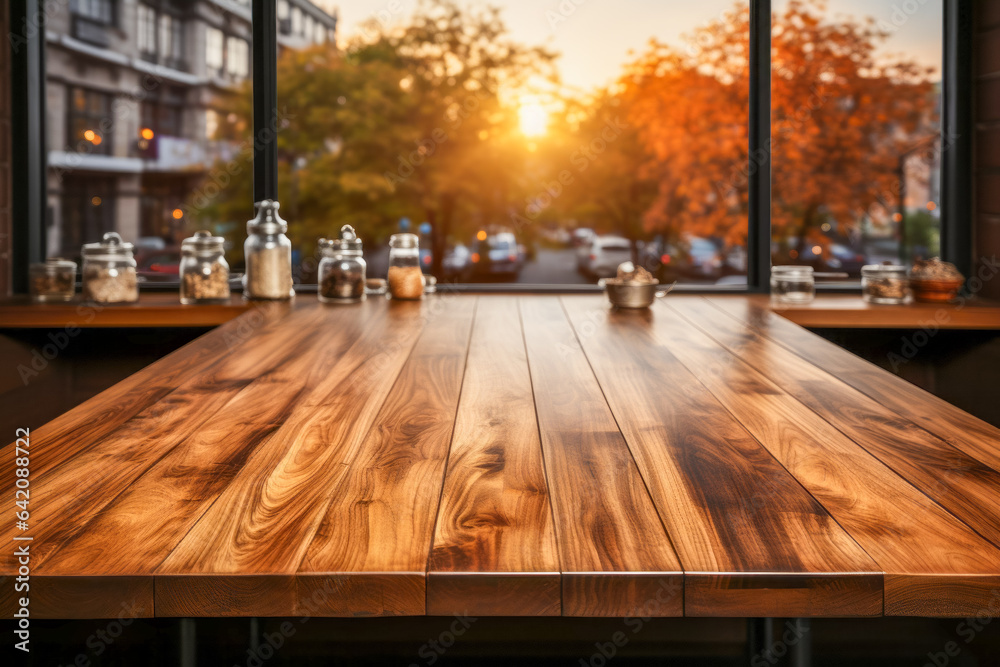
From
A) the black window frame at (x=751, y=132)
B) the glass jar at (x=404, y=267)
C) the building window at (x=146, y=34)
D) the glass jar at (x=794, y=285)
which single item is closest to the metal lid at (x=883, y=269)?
the glass jar at (x=794, y=285)

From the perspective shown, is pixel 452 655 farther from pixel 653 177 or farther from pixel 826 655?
pixel 653 177

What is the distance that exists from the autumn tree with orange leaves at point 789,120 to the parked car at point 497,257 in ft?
2.19

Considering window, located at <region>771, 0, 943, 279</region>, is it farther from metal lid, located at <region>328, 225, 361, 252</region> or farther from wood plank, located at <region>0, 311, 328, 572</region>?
wood plank, located at <region>0, 311, 328, 572</region>

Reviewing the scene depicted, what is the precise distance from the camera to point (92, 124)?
3.00 meters

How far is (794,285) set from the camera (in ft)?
8.45

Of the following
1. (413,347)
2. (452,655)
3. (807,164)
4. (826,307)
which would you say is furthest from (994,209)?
(452,655)

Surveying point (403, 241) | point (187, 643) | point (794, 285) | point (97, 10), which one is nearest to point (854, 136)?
point (794, 285)

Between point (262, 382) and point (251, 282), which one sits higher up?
point (251, 282)

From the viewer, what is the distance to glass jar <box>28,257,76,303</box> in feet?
8.31

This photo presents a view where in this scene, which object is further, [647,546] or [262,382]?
[262,382]

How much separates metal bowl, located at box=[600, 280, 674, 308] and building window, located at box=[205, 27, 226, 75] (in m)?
1.62

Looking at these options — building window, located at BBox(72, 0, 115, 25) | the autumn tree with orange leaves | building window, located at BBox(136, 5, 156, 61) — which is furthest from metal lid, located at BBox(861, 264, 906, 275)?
building window, located at BBox(72, 0, 115, 25)

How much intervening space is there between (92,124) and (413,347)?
6.13 ft

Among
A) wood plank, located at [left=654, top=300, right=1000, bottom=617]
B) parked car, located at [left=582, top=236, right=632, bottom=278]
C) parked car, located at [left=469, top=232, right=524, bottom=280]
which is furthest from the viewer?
parked car, located at [left=582, top=236, right=632, bottom=278]
